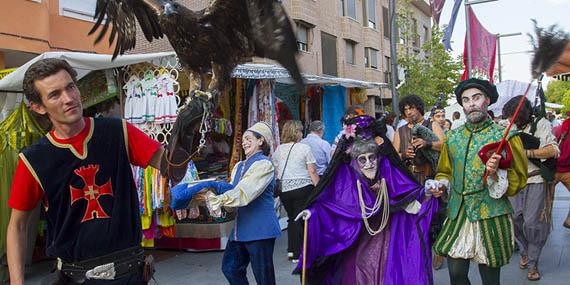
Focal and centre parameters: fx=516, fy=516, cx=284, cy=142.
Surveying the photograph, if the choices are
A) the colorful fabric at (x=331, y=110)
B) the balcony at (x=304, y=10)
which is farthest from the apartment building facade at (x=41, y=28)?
the balcony at (x=304, y=10)

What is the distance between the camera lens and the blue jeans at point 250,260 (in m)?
4.28

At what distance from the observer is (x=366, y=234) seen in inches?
175

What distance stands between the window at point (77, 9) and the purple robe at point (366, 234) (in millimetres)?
8001

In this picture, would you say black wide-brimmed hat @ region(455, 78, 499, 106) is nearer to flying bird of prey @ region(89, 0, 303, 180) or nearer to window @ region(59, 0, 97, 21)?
flying bird of prey @ region(89, 0, 303, 180)

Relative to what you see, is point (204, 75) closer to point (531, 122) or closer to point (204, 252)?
Answer: point (531, 122)

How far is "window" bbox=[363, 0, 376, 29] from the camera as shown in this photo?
24734mm

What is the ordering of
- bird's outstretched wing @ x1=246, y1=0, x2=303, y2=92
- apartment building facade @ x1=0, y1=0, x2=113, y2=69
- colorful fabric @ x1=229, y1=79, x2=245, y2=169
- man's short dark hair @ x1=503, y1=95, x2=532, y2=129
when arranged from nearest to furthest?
bird's outstretched wing @ x1=246, y1=0, x2=303, y2=92, man's short dark hair @ x1=503, y1=95, x2=532, y2=129, colorful fabric @ x1=229, y1=79, x2=245, y2=169, apartment building facade @ x1=0, y1=0, x2=113, y2=69

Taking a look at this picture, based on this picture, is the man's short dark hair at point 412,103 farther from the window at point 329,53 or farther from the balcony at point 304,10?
the window at point 329,53

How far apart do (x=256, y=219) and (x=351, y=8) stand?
2016 cm

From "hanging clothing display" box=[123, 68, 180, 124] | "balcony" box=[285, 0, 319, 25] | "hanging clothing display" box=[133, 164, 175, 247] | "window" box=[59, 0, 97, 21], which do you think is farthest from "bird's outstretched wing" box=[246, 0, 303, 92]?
"balcony" box=[285, 0, 319, 25]

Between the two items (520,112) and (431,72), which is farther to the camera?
(431,72)

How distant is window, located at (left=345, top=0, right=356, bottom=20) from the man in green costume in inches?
770

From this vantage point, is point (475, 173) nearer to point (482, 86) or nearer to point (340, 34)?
point (482, 86)

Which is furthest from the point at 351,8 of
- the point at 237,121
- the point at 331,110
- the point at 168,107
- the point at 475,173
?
the point at 475,173
